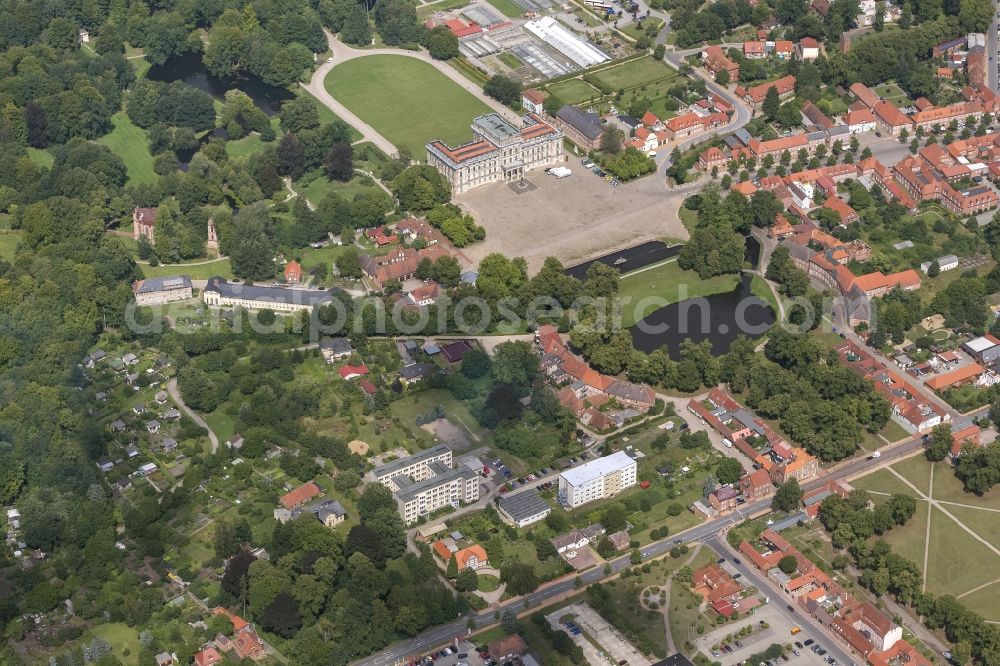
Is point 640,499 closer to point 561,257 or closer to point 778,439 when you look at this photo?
point 778,439

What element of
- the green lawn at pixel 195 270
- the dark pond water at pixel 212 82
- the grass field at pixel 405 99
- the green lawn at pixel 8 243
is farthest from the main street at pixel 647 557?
the dark pond water at pixel 212 82

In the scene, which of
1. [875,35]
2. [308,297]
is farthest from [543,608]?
[875,35]

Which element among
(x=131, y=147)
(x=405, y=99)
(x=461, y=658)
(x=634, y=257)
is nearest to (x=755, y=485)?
(x=461, y=658)

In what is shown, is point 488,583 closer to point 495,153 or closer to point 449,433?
point 449,433

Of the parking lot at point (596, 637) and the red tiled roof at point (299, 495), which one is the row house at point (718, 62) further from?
the parking lot at point (596, 637)

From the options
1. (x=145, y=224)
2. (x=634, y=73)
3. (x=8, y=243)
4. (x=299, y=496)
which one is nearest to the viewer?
(x=299, y=496)

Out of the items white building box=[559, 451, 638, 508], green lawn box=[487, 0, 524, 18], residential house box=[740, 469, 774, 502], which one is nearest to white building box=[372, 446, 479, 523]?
white building box=[559, 451, 638, 508]
